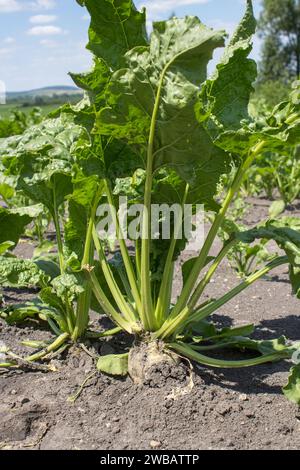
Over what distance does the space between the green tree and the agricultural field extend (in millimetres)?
37587

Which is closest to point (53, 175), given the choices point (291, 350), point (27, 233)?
point (291, 350)

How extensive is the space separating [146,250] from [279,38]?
133ft

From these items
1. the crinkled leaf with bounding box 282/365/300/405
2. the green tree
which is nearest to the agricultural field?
the crinkled leaf with bounding box 282/365/300/405

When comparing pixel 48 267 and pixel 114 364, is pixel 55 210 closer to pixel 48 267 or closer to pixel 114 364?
pixel 48 267

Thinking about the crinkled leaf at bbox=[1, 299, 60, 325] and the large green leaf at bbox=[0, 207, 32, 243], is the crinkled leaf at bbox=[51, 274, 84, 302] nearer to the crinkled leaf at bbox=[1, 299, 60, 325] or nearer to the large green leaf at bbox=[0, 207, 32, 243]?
the crinkled leaf at bbox=[1, 299, 60, 325]

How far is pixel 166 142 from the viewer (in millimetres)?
2270

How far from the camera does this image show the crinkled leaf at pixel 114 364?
8.59ft

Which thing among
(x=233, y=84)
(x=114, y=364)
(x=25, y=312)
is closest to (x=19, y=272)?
(x=25, y=312)

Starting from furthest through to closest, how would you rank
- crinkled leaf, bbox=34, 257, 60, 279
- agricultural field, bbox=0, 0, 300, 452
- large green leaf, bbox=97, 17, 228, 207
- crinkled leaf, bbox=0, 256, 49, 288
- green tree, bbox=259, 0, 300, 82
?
green tree, bbox=259, 0, 300, 82 < crinkled leaf, bbox=34, 257, 60, 279 < crinkled leaf, bbox=0, 256, 49, 288 < agricultural field, bbox=0, 0, 300, 452 < large green leaf, bbox=97, 17, 228, 207

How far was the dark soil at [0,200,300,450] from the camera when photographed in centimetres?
225

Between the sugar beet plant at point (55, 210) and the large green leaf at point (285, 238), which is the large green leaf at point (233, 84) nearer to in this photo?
the large green leaf at point (285, 238)

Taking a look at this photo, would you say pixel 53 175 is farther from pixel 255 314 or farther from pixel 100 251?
pixel 255 314

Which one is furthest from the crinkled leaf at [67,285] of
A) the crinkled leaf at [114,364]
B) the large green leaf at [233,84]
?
the large green leaf at [233,84]
